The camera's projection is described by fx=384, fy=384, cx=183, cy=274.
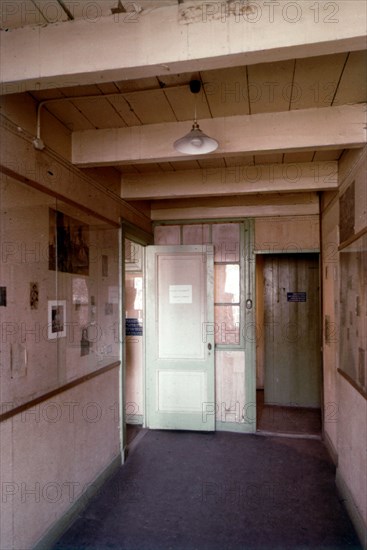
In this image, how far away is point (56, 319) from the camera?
2.55 metres

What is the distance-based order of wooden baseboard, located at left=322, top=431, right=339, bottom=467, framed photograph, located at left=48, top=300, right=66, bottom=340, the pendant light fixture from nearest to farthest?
the pendant light fixture → framed photograph, located at left=48, top=300, right=66, bottom=340 → wooden baseboard, located at left=322, top=431, right=339, bottom=467

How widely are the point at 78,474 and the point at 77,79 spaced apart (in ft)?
8.53

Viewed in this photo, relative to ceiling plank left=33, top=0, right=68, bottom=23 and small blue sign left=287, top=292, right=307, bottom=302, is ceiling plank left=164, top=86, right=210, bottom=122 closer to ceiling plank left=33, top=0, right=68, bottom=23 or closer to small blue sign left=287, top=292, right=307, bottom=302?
ceiling plank left=33, top=0, right=68, bottom=23

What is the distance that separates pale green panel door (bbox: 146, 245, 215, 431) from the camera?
4.40 m

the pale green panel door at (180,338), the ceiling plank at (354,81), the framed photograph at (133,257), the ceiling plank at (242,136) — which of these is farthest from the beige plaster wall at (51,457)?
the ceiling plank at (354,81)

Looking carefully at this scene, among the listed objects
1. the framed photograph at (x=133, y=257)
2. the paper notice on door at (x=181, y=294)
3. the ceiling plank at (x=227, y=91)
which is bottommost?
the paper notice on door at (x=181, y=294)

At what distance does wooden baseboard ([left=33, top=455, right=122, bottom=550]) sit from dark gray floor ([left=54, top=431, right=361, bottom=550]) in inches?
1.9

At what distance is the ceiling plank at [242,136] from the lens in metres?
2.44

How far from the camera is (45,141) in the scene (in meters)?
2.46

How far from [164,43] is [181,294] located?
10.1 feet

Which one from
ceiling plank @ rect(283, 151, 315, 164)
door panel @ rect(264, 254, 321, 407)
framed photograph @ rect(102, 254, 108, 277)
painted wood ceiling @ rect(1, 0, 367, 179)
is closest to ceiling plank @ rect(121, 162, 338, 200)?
ceiling plank @ rect(283, 151, 315, 164)

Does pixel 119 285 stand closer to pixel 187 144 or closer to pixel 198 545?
pixel 187 144

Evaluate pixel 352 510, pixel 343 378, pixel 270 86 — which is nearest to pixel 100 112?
pixel 270 86

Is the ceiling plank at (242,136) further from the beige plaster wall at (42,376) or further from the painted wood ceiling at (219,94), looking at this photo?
the beige plaster wall at (42,376)
